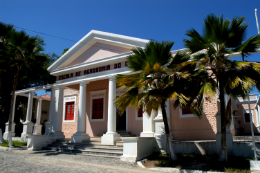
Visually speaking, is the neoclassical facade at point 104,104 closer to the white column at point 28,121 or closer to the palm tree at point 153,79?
the white column at point 28,121

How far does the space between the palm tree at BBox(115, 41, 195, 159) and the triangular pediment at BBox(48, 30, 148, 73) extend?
3156 mm

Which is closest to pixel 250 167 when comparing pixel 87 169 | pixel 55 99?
pixel 87 169

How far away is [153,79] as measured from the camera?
7668 mm

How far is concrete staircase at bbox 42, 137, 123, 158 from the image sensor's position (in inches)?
392

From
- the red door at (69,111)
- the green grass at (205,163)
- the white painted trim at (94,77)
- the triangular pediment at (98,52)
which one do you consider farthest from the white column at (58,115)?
the green grass at (205,163)

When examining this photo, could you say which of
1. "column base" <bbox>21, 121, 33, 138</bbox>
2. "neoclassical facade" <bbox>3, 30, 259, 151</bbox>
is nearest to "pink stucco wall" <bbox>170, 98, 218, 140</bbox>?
"neoclassical facade" <bbox>3, 30, 259, 151</bbox>

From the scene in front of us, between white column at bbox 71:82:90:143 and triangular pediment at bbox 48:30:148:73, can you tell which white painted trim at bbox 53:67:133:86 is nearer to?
white column at bbox 71:82:90:143

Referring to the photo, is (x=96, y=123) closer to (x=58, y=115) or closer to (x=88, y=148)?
(x=58, y=115)

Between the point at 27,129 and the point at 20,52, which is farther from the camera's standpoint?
the point at 27,129

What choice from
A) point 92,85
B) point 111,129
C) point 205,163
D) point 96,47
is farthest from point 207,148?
point 92,85

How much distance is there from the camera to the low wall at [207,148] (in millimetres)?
7770

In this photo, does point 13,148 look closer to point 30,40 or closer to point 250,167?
point 30,40

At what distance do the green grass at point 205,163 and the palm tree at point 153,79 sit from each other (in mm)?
439

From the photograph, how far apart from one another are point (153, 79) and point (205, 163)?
11.1 ft
